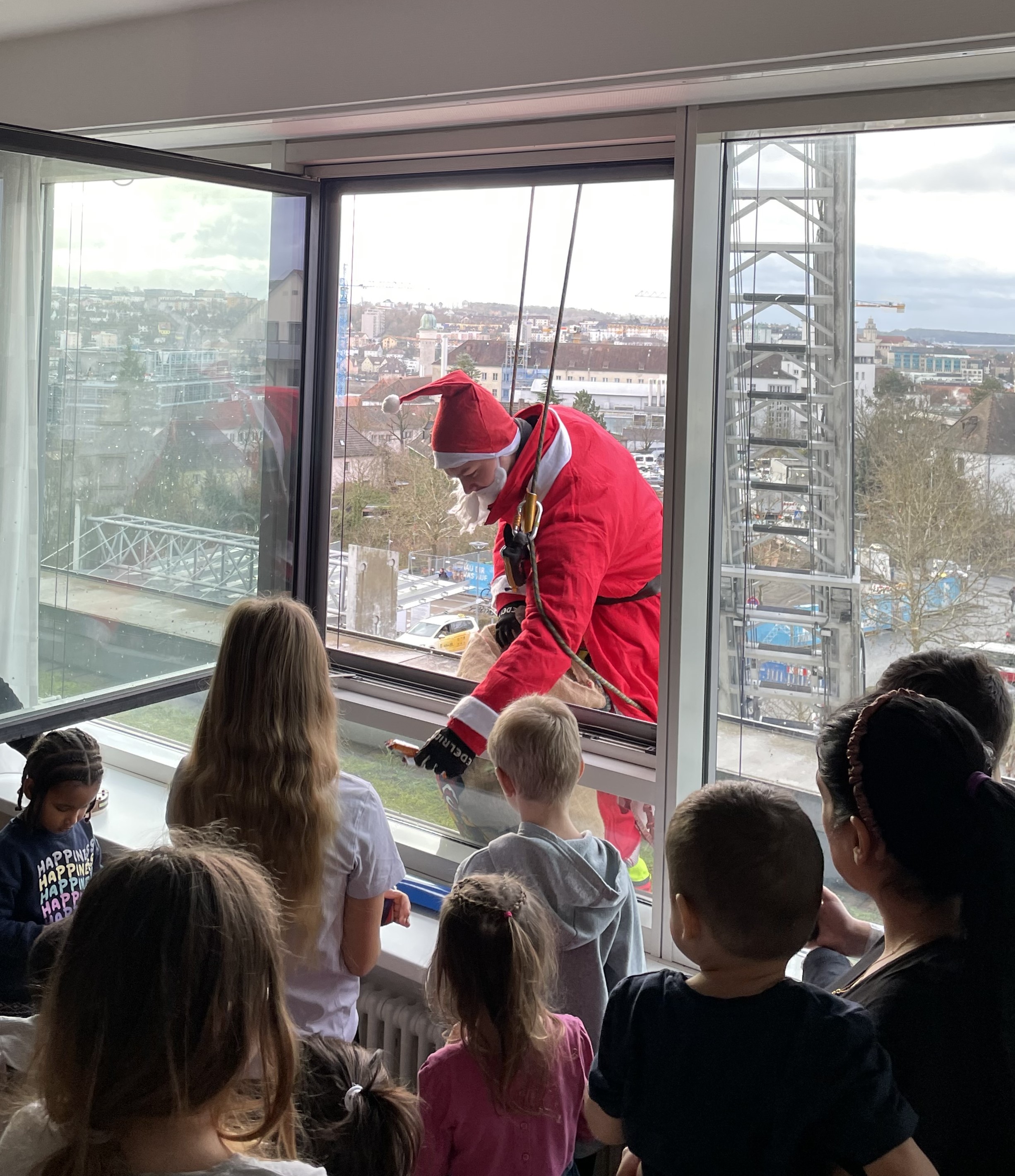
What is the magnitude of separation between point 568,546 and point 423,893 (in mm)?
836

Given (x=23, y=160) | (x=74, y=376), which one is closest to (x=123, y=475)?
(x=74, y=376)

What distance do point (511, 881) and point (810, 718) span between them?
34.0 inches

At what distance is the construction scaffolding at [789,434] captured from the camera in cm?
195

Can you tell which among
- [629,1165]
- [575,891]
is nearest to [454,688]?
[575,891]

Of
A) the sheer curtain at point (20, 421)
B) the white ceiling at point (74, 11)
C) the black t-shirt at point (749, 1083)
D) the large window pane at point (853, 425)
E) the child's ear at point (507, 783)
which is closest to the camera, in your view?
the black t-shirt at point (749, 1083)

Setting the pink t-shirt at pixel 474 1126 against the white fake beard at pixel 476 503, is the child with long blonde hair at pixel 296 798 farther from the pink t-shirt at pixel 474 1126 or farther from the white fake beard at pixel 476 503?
the white fake beard at pixel 476 503

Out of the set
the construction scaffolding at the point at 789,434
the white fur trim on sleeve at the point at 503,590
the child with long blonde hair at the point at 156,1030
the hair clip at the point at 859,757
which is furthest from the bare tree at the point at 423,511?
the child with long blonde hair at the point at 156,1030

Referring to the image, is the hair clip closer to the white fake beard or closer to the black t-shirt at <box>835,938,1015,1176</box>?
the black t-shirt at <box>835,938,1015,1176</box>

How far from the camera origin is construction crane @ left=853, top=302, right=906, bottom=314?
188 cm

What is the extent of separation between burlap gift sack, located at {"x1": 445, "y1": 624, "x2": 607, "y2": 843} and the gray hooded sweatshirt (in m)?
0.69

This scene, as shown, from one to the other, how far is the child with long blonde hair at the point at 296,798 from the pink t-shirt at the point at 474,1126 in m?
0.30

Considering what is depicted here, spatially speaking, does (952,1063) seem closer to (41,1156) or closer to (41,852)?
(41,1156)

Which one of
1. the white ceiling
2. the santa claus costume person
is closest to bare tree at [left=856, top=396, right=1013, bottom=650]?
the santa claus costume person

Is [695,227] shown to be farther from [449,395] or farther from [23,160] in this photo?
[23,160]
